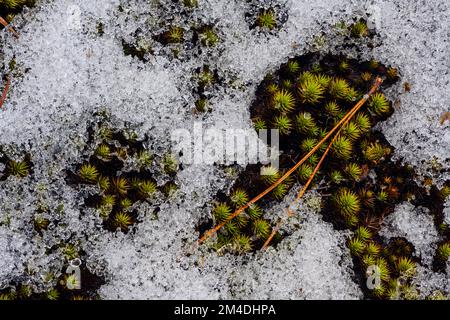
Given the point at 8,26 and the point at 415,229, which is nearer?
the point at 8,26

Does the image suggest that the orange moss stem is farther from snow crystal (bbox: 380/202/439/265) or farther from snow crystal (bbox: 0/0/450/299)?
snow crystal (bbox: 380/202/439/265)

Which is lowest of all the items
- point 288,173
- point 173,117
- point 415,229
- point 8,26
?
point 415,229

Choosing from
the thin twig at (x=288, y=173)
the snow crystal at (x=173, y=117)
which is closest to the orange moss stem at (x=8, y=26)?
the snow crystal at (x=173, y=117)

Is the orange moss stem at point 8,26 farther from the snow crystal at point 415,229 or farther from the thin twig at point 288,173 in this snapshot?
the snow crystal at point 415,229

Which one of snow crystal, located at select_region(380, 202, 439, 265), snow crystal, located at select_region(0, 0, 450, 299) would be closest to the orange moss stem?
snow crystal, located at select_region(0, 0, 450, 299)

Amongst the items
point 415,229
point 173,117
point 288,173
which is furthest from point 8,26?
point 415,229

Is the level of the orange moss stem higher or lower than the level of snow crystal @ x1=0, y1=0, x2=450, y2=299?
higher

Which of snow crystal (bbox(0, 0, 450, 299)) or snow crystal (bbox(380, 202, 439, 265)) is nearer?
snow crystal (bbox(0, 0, 450, 299))

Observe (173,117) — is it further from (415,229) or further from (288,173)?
(415,229)

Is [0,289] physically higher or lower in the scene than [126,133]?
lower
